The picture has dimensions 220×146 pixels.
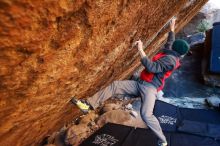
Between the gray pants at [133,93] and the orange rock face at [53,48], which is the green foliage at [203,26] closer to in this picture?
the orange rock face at [53,48]

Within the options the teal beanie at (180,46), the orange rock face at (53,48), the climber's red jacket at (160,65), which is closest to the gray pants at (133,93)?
the climber's red jacket at (160,65)

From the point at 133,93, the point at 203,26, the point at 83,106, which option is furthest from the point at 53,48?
the point at 203,26

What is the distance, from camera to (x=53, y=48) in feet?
8.07

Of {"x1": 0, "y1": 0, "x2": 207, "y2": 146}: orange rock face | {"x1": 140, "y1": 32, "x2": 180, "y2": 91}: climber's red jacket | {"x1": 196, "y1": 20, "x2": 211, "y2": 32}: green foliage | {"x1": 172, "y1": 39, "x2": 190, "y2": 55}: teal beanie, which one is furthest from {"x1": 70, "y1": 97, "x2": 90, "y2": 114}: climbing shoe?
{"x1": 196, "y1": 20, "x2": 211, "y2": 32}: green foliage

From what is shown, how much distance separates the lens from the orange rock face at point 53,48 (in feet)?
6.40

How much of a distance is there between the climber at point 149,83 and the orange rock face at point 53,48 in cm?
33

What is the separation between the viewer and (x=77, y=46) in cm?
279

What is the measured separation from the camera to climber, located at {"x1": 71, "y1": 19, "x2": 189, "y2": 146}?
3.80 meters

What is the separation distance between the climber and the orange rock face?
1.08 feet

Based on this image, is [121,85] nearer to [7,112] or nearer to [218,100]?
[7,112]

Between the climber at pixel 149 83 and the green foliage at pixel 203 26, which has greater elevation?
the climber at pixel 149 83

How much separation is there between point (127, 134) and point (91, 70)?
8.55 feet

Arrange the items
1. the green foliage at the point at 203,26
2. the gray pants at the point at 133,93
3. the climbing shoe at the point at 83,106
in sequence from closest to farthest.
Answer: the climbing shoe at the point at 83,106 < the gray pants at the point at 133,93 < the green foliage at the point at 203,26

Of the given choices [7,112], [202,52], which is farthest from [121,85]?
[202,52]
